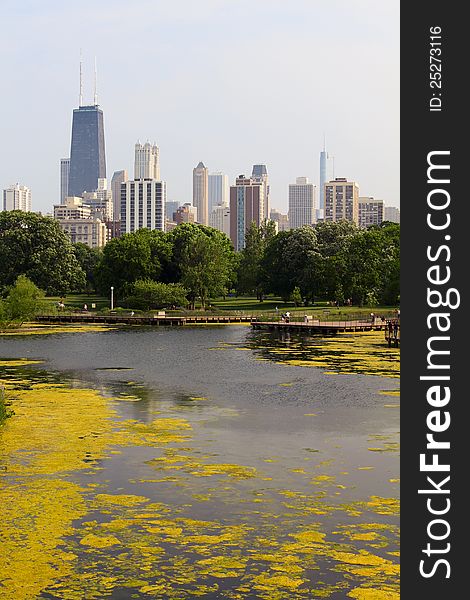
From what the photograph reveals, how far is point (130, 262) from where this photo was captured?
100000 millimetres

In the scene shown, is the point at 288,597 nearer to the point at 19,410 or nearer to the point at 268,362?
the point at 19,410

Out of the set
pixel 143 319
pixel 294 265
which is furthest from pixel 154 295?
pixel 294 265

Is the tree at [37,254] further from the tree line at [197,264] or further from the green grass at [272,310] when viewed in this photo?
the green grass at [272,310]

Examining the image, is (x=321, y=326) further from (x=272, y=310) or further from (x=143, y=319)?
(x=272, y=310)

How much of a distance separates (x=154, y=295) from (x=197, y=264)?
23.2 feet

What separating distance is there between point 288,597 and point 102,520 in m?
5.09

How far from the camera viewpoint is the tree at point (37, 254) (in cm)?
10356

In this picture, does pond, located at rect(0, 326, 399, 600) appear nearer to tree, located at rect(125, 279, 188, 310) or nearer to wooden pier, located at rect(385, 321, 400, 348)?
wooden pier, located at rect(385, 321, 400, 348)

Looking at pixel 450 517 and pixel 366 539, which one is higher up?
pixel 450 517

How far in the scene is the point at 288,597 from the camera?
14.1 m

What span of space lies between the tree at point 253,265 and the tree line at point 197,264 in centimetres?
39

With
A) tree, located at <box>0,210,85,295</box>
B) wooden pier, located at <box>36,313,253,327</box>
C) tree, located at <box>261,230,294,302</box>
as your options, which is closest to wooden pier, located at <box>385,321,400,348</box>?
wooden pier, located at <box>36,313,253,327</box>

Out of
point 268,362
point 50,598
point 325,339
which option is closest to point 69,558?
point 50,598

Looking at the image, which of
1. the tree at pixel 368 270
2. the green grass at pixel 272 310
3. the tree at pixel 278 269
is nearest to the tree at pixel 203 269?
the green grass at pixel 272 310
